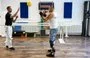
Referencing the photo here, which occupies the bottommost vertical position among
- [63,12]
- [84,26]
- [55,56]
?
[55,56]

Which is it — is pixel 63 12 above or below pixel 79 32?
above

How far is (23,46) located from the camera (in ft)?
28.5

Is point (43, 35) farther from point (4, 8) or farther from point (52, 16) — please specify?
point (52, 16)

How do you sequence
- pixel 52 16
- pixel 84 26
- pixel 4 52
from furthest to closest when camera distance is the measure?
1. pixel 84 26
2. pixel 4 52
3. pixel 52 16

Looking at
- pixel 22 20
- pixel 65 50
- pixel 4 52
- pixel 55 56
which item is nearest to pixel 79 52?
pixel 65 50

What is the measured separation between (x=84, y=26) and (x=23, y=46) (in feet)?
13.2

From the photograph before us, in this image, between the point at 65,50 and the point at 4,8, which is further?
the point at 4,8

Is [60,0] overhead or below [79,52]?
overhead

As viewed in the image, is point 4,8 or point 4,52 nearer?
point 4,52

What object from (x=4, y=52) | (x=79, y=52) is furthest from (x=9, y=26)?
(x=79, y=52)

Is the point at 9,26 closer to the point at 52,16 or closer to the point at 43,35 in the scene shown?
the point at 52,16

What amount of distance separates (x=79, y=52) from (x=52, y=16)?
1.80 meters

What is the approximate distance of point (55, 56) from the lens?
7.05m

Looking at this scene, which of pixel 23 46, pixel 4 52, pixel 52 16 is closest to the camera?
pixel 52 16
